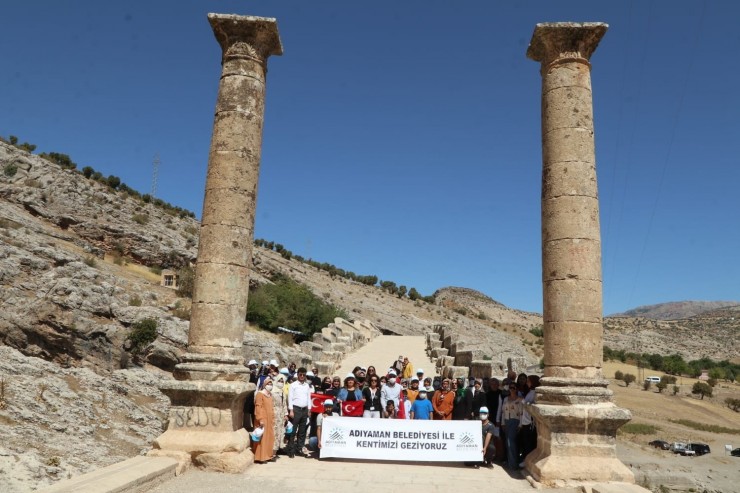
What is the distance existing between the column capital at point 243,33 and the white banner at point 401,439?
22.6 feet

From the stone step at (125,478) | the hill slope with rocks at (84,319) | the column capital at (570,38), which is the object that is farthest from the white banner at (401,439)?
the hill slope with rocks at (84,319)

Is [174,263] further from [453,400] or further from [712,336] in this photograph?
[712,336]

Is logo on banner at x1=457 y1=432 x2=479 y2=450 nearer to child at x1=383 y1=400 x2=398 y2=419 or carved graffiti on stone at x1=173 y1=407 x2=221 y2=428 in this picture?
child at x1=383 y1=400 x2=398 y2=419

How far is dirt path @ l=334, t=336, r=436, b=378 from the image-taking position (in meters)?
20.2

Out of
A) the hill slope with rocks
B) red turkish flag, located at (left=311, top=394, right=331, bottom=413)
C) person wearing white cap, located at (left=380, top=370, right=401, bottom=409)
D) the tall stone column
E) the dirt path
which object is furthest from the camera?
the dirt path

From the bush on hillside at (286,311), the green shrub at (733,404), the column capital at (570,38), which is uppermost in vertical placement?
the column capital at (570,38)

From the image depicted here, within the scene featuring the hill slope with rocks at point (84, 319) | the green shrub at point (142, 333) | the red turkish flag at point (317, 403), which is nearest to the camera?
the red turkish flag at point (317, 403)

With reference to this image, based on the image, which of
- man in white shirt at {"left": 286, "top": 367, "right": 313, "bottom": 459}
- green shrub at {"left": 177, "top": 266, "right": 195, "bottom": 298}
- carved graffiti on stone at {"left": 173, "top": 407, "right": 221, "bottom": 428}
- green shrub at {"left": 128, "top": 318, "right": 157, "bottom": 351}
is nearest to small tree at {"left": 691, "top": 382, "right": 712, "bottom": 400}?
green shrub at {"left": 177, "top": 266, "right": 195, "bottom": 298}

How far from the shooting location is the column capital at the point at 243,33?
395 inches

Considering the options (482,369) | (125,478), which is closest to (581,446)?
(125,478)

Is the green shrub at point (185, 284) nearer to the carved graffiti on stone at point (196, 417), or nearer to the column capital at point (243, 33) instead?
the column capital at point (243, 33)

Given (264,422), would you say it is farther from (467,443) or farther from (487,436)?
(487,436)

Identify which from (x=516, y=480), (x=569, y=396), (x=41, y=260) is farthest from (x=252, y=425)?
(x=41, y=260)

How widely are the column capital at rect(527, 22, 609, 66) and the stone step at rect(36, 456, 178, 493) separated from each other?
9182mm
